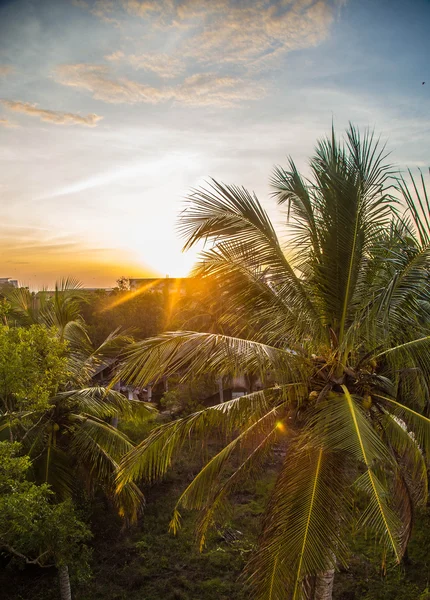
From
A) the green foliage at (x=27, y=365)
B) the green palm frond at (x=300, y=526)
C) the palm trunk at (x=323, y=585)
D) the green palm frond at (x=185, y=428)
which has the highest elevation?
the green foliage at (x=27, y=365)

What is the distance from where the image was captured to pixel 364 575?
9203mm

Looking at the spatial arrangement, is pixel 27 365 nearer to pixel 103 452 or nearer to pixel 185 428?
pixel 103 452

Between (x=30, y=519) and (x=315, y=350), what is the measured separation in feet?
14.0

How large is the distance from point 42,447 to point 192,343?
17.7 ft

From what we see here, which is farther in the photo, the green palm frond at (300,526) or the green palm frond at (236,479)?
the green palm frond at (236,479)

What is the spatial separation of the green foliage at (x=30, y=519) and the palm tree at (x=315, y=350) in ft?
4.30

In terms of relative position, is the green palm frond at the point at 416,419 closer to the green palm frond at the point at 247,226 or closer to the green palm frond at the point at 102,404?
the green palm frond at the point at 247,226

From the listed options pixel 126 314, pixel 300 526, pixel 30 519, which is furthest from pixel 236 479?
pixel 126 314

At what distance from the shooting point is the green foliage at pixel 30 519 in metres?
5.65

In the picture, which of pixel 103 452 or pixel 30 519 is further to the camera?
pixel 103 452

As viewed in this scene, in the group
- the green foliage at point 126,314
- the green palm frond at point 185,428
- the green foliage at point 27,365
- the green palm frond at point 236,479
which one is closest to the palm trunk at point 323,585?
the green palm frond at point 236,479

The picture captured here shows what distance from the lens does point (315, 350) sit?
5859mm

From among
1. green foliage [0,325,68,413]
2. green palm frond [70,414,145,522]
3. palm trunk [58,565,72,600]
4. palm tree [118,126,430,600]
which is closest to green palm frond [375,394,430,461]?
palm tree [118,126,430,600]

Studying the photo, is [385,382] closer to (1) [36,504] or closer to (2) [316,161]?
(2) [316,161]
